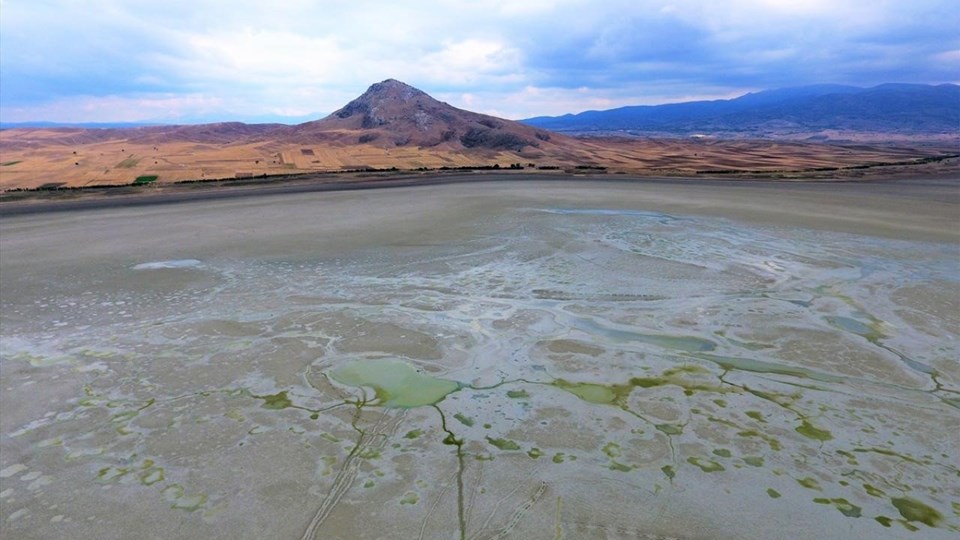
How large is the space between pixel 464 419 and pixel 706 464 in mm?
2286

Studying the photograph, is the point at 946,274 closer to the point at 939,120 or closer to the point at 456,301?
the point at 456,301

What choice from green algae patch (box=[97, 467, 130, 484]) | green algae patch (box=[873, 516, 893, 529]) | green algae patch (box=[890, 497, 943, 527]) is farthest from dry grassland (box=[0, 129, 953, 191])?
green algae patch (box=[873, 516, 893, 529])

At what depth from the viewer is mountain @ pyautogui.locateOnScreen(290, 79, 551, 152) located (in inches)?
1886

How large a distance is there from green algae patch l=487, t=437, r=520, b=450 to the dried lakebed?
1.1 inches

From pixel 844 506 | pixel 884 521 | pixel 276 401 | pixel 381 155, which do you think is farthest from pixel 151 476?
pixel 381 155

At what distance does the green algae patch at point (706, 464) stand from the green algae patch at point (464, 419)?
6.77 feet

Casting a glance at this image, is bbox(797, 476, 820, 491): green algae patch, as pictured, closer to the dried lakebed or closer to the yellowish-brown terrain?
the dried lakebed

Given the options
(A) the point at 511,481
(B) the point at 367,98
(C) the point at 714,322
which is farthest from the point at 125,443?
(B) the point at 367,98

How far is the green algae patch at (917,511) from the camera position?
3957mm

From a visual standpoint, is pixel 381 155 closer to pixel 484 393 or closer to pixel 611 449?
pixel 484 393

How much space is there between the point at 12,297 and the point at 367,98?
6034cm

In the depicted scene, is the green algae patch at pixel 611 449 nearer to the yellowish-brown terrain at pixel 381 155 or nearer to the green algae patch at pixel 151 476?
the green algae patch at pixel 151 476

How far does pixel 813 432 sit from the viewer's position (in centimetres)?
508

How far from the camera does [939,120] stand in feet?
492
